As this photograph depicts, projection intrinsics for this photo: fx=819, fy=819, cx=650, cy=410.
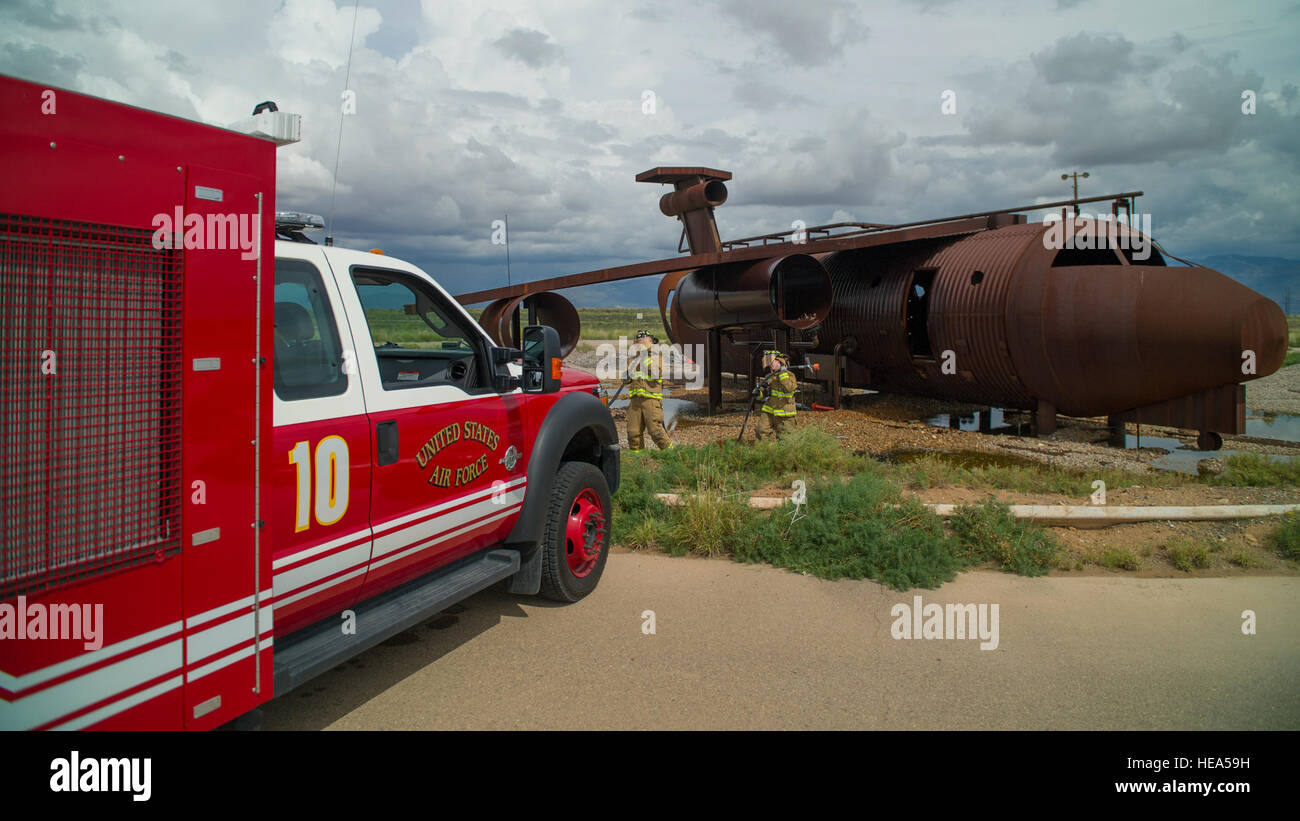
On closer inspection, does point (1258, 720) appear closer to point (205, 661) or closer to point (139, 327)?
point (205, 661)

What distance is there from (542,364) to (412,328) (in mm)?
1254


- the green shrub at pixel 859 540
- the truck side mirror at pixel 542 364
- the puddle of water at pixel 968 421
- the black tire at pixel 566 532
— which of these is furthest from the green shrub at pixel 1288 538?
the puddle of water at pixel 968 421

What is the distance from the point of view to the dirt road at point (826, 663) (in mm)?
3926

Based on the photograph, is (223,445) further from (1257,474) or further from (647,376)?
(1257,474)

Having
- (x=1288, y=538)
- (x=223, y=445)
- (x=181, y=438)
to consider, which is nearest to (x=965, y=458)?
(x=1288, y=538)

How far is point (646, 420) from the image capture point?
477 inches

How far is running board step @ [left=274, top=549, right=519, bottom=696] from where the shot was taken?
3250 millimetres

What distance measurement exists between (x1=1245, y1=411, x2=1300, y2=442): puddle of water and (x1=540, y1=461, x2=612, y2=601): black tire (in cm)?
1448

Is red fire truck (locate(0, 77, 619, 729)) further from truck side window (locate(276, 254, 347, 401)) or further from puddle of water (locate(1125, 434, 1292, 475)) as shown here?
puddle of water (locate(1125, 434, 1292, 475))

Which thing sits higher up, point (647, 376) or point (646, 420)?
point (647, 376)

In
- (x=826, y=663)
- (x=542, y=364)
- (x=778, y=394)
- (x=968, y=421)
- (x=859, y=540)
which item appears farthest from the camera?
(x=968, y=421)

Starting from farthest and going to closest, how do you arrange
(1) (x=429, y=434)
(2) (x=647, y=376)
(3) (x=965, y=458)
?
(3) (x=965, y=458), (2) (x=647, y=376), (1) (x=429, y=434)

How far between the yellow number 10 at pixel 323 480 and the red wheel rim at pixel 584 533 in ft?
6.64
